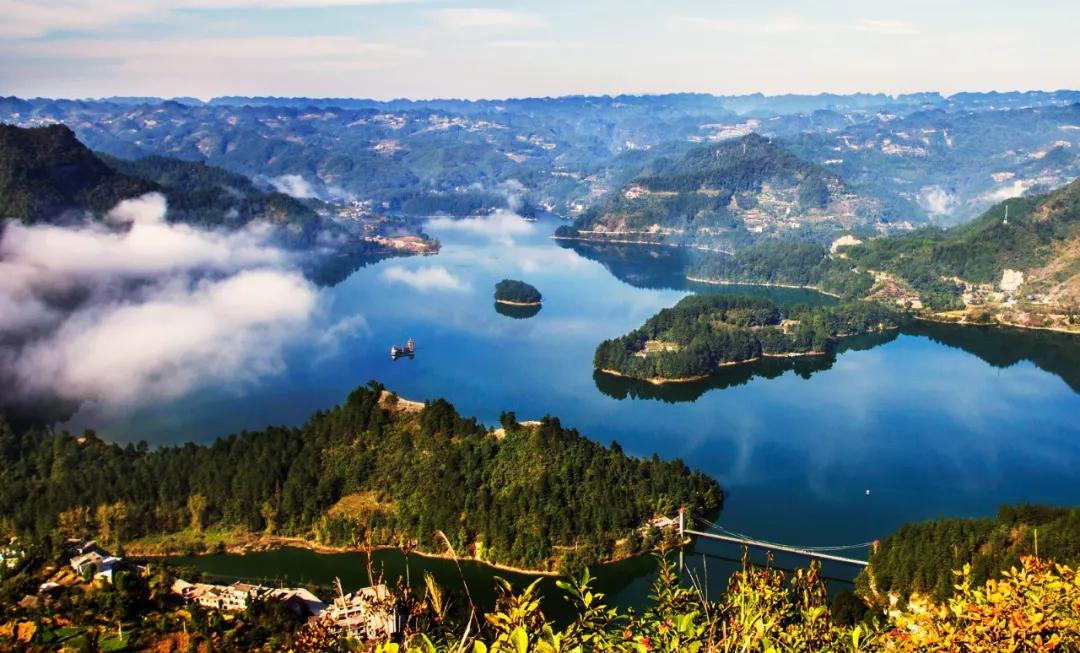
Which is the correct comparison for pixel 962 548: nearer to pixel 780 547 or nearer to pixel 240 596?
pixel 780 547

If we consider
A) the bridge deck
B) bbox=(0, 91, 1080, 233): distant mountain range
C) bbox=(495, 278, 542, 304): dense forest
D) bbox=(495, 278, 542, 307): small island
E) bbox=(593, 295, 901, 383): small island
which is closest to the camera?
the bridge deck

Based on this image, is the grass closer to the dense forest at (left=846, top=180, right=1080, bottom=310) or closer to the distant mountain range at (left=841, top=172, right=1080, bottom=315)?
the distant mountain range at (left=841, top=172, right=1080, bottom=315)

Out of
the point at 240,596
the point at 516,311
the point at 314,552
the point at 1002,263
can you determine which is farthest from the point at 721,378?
the point at 1002,263

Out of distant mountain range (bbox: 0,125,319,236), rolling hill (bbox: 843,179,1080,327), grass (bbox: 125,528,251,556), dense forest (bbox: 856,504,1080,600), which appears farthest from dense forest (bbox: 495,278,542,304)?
dense forest (bbox: 856,504,1080,600)

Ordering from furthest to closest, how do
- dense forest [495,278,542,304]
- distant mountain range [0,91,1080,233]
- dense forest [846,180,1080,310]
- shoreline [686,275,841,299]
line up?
distant mountain range [0,91,1080,233] < shoreline [686,275,841,299] < dense forest [846,180,1080,310] < dense forest [495,278,542,304]

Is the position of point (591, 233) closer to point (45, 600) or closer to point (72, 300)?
point (72, 300)

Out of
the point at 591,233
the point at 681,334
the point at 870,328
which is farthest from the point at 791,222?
the point at 681,334
